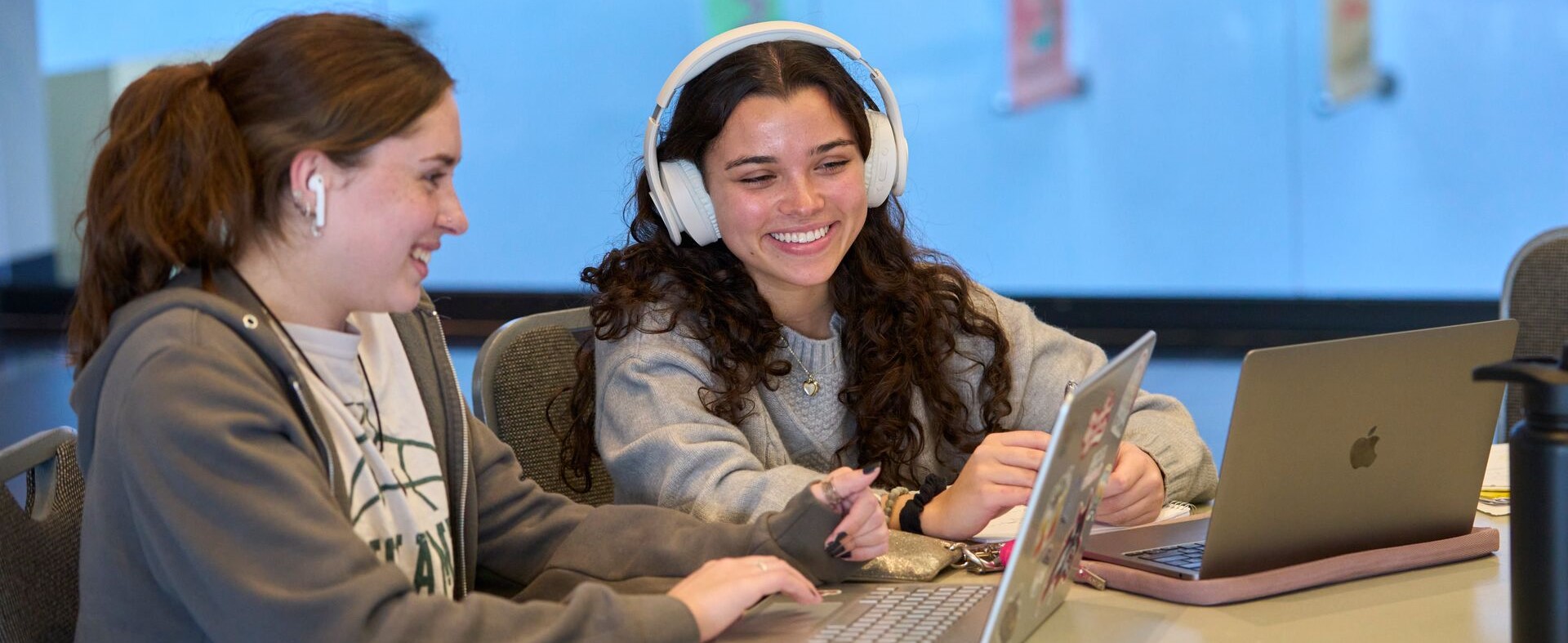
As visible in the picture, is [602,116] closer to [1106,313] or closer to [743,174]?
[1106,313]

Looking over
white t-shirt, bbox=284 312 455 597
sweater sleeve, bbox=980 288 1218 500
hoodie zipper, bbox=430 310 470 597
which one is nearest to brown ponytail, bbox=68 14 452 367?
white t-shirt, bbox=284 312 455 597

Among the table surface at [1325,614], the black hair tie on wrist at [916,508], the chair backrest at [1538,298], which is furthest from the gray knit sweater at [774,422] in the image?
the chair backrest at [1538,298]

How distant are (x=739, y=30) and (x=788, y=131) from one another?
14 centimetres

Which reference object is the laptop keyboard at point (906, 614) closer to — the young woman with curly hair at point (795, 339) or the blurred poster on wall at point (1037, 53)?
the young woman with curly hair at point (795, 339)

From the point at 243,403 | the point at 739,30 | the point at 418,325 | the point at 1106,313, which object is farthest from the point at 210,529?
the point at 1106,313

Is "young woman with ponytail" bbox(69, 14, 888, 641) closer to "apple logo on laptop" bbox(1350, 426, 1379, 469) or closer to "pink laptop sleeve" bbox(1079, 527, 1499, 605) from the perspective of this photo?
"pink laptop sleeve" bbox(1079, 527, 1499, 605)

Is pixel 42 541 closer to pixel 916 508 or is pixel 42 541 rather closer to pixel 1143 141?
pixel 916 508

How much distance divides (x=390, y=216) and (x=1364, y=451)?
88 centimetres

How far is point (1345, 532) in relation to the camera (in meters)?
1.43

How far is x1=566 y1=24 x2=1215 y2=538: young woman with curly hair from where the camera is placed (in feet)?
5.65

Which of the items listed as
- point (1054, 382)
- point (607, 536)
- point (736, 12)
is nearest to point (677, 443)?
point (607, 536)

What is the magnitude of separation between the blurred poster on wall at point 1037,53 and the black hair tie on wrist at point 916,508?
4.40 meters

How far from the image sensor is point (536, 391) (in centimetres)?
201

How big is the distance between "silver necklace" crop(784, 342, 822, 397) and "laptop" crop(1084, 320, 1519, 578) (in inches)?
20.0
